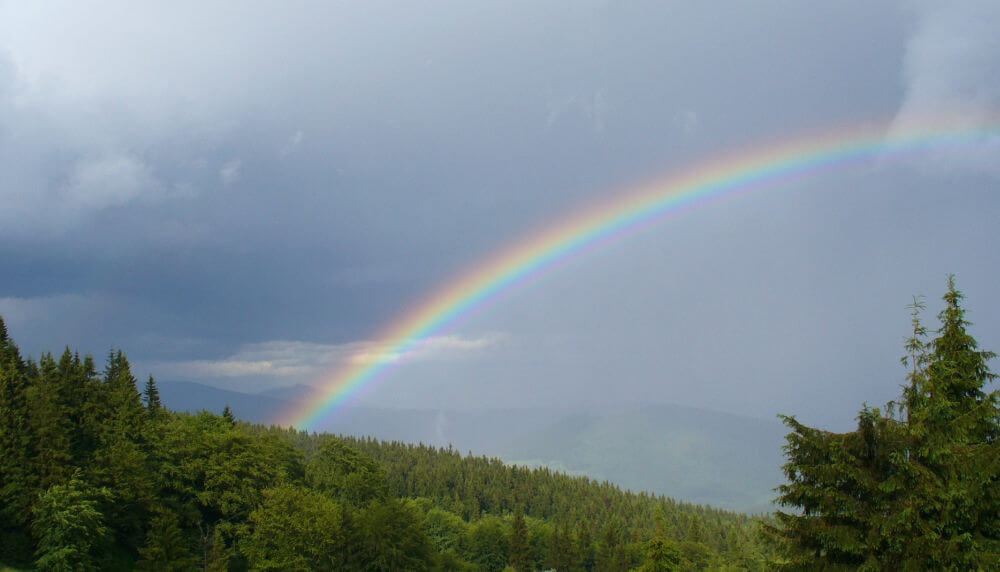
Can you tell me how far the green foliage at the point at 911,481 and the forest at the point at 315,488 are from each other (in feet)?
0.18

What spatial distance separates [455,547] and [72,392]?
9743 cm

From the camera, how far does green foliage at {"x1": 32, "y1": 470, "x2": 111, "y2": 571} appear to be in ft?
183

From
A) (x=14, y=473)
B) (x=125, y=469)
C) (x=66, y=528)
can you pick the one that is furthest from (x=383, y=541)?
(x=14, y=473)

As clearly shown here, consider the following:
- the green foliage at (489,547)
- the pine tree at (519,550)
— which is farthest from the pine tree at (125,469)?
the green foliage at (489,547)

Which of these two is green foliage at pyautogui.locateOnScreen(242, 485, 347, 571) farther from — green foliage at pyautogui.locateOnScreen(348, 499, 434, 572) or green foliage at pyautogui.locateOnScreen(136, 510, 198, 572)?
green foliage at pyautogui.locateOnScreen(136, 510, 198, 572)

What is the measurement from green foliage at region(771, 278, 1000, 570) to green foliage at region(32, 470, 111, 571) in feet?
195

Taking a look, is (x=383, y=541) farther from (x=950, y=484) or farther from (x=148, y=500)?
(x=950, y=484)

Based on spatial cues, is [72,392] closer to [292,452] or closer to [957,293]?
[292,452]

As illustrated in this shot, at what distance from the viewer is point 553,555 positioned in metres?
141

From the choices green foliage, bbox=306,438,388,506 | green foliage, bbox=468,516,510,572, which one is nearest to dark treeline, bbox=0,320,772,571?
green foliage, bbox=306,438,388,506

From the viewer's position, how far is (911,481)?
20.1 metres

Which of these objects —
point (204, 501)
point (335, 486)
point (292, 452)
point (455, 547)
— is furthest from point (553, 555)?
point (204, 501)

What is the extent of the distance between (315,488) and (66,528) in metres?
60.1

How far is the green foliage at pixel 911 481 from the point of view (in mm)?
19250
